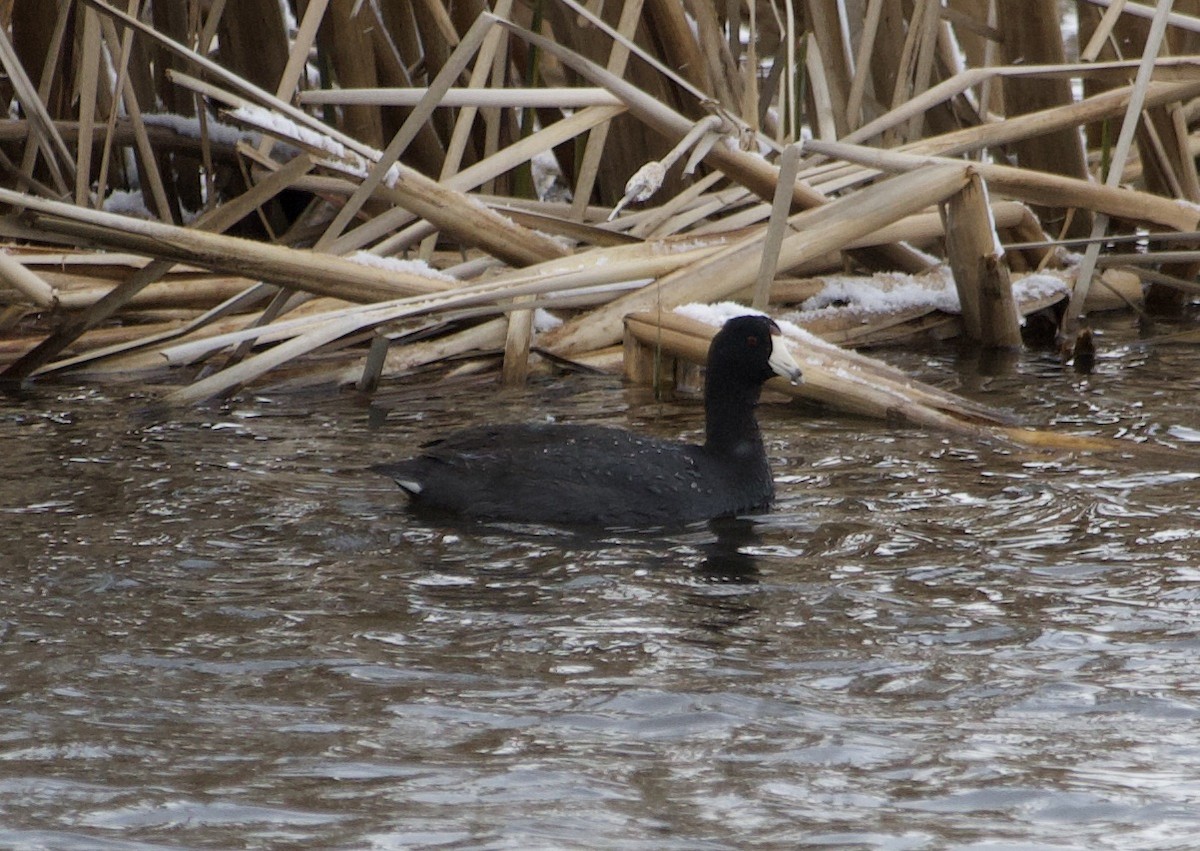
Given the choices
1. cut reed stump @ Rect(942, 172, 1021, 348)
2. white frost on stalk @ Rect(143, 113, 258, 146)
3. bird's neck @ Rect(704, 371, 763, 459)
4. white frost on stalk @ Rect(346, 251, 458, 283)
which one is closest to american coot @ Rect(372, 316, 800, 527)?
bird's neck @ Rect(704, 371, 763, 459)

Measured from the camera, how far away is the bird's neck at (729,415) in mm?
5266

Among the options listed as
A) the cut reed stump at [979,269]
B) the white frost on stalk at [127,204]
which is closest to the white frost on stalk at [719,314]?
the cut reed stump at [979,269]

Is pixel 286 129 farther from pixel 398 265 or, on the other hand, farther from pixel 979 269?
pixel 979 269

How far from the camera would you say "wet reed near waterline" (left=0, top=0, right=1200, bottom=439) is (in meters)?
5.76

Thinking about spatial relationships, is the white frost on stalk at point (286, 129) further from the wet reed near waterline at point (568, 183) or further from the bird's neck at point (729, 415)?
the bird's neck at point (729, 415)

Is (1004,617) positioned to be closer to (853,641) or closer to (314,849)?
(853,641)

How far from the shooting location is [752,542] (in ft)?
15.7

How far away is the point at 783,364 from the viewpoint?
17.5 feet

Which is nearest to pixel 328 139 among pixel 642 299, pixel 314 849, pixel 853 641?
pixel 642 299

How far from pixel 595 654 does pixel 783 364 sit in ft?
5.90

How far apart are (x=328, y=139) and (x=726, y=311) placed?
145 cm

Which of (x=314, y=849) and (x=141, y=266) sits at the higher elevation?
(x=141, y=266)

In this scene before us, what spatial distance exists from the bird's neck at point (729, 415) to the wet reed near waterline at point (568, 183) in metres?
0.44

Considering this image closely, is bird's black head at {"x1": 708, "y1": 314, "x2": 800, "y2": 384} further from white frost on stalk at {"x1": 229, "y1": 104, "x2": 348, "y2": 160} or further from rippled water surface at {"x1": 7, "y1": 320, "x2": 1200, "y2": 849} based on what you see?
white frost on stalk at {"x1": 229, "y1": 104, "x2": 348, "y2": 160}
